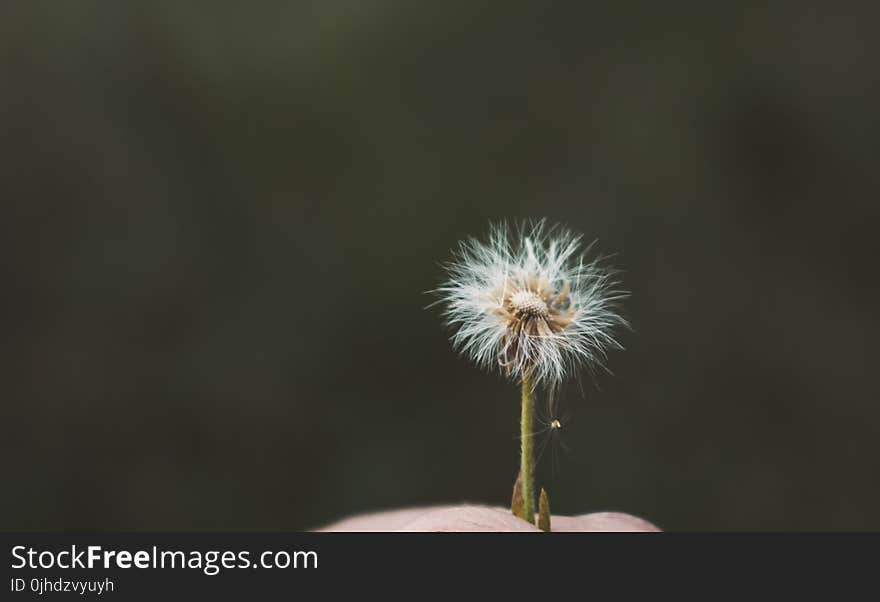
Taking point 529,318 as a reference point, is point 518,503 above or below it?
below

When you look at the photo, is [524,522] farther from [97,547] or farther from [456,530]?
[97,547]

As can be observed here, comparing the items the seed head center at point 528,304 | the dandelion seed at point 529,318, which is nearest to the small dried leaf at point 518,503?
the dandelion seed at point 529,318

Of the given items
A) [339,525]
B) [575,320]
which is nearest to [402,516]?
[339,525]

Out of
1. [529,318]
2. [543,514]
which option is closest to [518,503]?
[543,514]

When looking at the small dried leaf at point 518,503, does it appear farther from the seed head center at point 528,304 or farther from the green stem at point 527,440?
the seed head center at point 528,304

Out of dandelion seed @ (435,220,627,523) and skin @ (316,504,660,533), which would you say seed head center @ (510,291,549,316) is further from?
skin @ (316,504,660,533)

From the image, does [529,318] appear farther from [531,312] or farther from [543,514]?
[543,514]

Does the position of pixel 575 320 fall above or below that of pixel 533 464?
above

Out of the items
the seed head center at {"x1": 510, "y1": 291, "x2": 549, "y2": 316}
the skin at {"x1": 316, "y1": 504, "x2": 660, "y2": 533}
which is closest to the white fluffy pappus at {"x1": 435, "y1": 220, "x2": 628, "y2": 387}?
the seed head center at {"x1": 510, "y1": 291, "x2": 549, "y2": 316}
